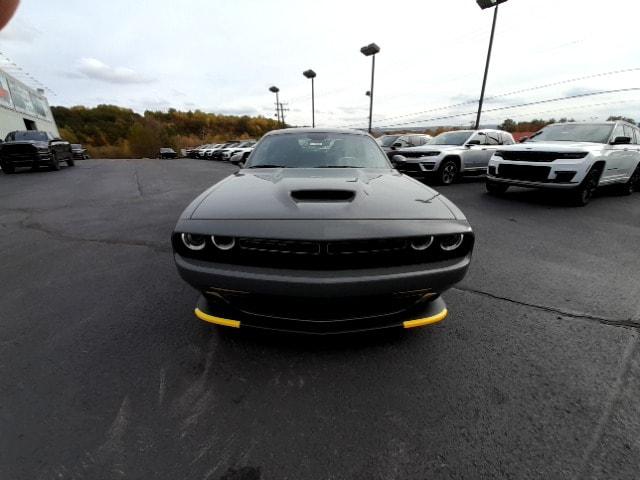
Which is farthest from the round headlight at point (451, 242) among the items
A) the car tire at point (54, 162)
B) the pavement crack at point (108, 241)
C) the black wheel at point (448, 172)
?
the car tire at point (54, 162)

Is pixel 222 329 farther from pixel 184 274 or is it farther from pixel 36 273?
pixel 36 273

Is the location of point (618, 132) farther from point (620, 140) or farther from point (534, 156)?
point (534, 156)

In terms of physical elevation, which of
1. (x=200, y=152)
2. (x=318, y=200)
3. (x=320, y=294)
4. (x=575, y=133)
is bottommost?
(x=200, y=152)

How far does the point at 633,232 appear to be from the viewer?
4.60 metres

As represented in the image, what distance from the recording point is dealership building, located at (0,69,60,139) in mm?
21844

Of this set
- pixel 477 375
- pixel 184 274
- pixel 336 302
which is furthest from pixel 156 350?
pixel 477 375

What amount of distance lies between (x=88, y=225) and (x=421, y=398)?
5384 mm

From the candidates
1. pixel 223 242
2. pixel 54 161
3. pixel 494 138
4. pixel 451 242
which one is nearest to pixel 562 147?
pixel 494 138

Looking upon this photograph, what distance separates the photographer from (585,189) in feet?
19.8

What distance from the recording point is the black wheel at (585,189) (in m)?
5.92

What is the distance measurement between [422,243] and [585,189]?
6407mm

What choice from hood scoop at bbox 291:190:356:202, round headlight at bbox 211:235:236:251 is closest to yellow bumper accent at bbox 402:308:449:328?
hood scoop at bbox 291:190:356:202

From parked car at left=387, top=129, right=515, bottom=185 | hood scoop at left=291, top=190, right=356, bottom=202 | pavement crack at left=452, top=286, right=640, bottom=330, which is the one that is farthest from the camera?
parked car at left=387, top=129, right=515, bottom=185

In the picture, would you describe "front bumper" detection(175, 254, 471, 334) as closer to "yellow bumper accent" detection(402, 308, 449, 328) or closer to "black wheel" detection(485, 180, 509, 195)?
"yellow bumper accent" detection(402, 308, 449, 328)
